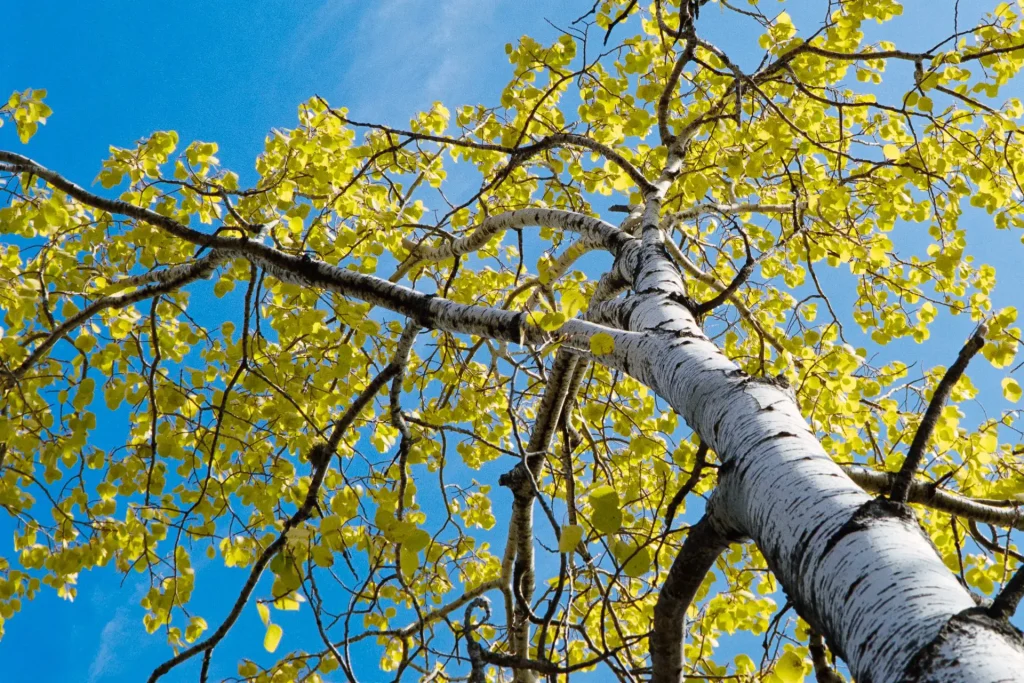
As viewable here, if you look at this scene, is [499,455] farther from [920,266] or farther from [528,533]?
[920,266]

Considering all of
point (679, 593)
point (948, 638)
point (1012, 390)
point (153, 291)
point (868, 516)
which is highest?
point (153, 291)

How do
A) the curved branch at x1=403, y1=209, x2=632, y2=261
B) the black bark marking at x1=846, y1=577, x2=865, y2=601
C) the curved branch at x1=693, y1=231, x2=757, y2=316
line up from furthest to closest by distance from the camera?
the curved branch at x1=403, y1=209, x2=632, y2=261 < the curved branch at x1=693, y1=231, x2=757, y2=316 < the black bark marking at x1=846, y1=577, x2=865, y2=601

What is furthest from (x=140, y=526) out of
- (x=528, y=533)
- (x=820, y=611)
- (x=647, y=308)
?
(x=820, y=611)

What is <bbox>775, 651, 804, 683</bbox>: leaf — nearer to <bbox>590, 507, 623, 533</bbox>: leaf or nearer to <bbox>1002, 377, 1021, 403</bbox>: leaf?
<bbox>590, 507, 623, 533</bbox>: leaf

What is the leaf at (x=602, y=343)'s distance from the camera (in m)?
1.99

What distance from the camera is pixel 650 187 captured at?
3.29 metres

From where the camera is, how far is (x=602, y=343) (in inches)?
78.6

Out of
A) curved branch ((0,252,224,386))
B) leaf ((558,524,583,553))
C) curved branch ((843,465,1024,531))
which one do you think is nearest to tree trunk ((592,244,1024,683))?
leaf ((558,524,583,553))

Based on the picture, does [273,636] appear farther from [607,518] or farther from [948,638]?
[948,638]

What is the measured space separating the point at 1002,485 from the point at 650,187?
7.24ft

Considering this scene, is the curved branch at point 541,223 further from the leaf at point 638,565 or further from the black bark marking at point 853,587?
the black bark marking at point 853,587

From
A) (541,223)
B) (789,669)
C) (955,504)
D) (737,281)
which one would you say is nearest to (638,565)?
(789,669)

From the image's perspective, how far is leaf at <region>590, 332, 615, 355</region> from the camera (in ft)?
6.52

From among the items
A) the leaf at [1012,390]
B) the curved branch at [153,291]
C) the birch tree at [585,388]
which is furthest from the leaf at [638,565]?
the leaf at [1012,390]
